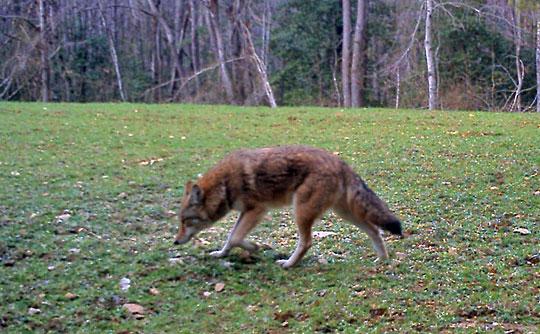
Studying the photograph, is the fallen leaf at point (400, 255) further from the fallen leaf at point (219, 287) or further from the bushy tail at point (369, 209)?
the fallen leaf at point (219, 287)

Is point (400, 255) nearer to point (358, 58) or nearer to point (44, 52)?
point (358, 58)

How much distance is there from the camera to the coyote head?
7645mm

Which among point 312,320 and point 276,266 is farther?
point 276,266

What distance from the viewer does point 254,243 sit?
25.7ft

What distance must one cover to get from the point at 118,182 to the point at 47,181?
96 centimetres

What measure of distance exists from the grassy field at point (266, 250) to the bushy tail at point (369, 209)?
0.38 metres

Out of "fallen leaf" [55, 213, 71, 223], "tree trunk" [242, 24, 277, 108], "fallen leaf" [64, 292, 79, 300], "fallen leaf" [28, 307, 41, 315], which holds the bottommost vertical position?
"fallen leaf" [28, 307, 41, 315]

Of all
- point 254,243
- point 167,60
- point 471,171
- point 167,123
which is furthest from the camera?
point 167,60

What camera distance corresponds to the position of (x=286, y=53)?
37.5 metres

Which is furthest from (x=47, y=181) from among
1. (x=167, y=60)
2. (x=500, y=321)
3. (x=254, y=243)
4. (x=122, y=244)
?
(x=167, y=60)

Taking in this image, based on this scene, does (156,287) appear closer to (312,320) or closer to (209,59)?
(312,320)

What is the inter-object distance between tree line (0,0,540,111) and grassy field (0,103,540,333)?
14.8m

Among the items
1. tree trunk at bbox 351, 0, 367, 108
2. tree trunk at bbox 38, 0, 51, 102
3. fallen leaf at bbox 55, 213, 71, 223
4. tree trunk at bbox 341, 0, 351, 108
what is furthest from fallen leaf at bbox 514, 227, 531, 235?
tree trunk at bbox 38, 0, 51, 102

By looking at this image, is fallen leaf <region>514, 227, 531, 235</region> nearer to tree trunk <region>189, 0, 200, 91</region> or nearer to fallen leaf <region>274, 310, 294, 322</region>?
fallen leaf <region>274, 310, 294, 322</region>
